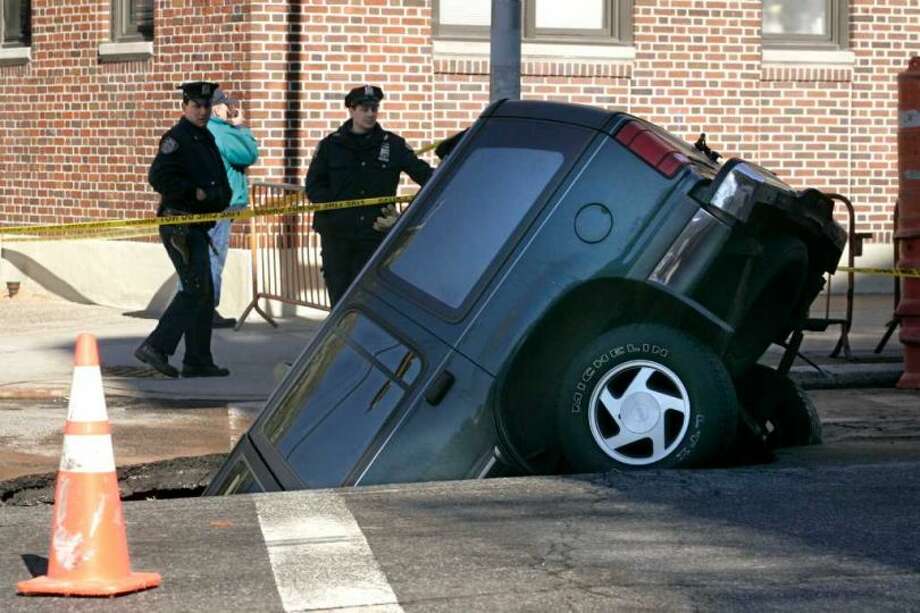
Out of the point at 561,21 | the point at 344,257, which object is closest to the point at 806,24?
the point at 561,21

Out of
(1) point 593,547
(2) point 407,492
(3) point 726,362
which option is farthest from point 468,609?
(3) point 726,362

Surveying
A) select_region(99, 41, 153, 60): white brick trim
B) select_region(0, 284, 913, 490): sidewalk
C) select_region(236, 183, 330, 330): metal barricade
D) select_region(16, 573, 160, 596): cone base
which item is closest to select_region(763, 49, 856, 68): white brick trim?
select_region(0, 284, 913, 490): sidewalk

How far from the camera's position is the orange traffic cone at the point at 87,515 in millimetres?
5270

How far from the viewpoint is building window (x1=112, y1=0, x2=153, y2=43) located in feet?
56.3

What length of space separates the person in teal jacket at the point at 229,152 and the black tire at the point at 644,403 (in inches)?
301

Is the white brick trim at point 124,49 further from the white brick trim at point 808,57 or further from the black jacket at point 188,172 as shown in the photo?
the white brick trim at point 808,57

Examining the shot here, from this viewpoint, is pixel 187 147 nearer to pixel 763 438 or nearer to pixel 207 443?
pixel 207 443

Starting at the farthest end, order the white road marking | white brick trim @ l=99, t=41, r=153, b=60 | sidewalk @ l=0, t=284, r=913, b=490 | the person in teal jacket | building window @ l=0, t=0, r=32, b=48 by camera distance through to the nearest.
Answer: building window @ l=0, t=0, r=32, b=48 < white brick trim @ l=99, t=41, r=153, b=60 < the person in teal jacket < sidewalk @ l=0, t=284, r=913, b=490 < the white road marking

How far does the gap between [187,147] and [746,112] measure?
6838 millimetres

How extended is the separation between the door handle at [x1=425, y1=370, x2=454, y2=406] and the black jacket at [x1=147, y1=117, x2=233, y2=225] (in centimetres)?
564

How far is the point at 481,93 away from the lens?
16.6 metres

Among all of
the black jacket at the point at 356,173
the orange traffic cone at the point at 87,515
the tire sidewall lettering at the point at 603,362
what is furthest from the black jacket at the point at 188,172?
the orange traffic cone at the point at 87,515

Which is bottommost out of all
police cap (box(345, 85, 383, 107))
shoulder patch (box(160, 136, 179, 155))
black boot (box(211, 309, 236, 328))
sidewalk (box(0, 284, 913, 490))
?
sidewalk (box(0, 284, 913, 490))

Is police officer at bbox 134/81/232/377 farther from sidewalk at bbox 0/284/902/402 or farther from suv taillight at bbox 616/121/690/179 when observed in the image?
suv taillight at bbox 616/121/690/179
